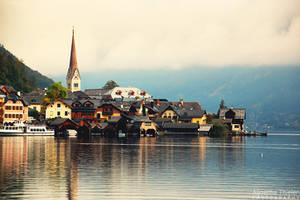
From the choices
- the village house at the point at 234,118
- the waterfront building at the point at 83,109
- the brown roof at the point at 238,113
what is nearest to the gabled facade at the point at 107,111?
the waterfront building at the point at 83,109

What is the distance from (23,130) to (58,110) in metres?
21.5

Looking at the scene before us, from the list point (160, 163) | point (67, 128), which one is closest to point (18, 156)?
point (160, 163)

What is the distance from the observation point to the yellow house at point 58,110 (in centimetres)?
15912

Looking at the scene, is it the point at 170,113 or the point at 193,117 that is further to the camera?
the point at 170,113

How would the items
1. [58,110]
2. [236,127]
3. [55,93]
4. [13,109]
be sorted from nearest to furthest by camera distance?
[13,109] → [58,110] → [55,93] → [236,127]

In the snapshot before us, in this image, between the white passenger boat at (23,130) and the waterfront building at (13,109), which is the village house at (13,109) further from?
the white passenger boat at (23,130)

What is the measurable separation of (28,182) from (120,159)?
79.2 ft

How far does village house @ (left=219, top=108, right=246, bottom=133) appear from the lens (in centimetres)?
19112

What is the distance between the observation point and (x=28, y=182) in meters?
42.3

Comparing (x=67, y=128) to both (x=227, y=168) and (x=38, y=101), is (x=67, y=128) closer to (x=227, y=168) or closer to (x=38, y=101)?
(x=38, y=101)

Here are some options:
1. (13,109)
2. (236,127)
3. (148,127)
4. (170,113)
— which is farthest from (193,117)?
(13,109)

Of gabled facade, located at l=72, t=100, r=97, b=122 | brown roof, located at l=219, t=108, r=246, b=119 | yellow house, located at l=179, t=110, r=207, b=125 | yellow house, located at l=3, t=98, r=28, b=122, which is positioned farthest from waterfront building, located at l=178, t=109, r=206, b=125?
Answer: yellow house, located at l=3, t=98, r=28, b=122

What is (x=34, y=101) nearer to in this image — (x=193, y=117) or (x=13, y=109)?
(x=13, y=109)

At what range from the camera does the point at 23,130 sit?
5527 inches
